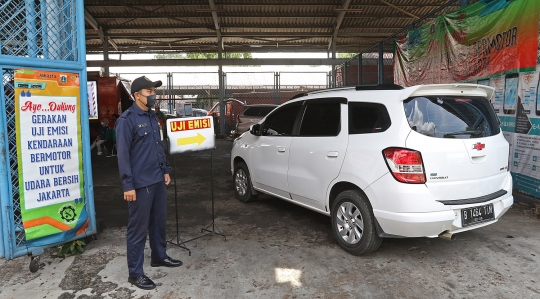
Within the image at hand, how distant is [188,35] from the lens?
18.3 m

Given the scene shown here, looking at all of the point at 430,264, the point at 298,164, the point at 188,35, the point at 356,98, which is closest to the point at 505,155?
the point at 430,264

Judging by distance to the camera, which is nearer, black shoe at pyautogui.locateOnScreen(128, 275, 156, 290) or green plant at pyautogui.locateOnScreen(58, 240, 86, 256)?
black shoe at pyautogui.locateOnScreen(128, 275, 156, 290)

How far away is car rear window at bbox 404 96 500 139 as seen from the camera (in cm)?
342

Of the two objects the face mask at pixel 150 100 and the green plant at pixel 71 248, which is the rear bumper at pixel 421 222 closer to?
the face mask at pixel 150 100

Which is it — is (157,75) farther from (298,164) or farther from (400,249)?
(400,249)

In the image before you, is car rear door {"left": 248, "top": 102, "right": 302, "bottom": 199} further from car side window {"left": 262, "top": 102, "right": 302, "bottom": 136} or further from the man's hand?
the man's hand

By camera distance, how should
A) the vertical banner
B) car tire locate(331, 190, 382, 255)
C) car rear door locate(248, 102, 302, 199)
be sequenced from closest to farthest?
the vertical banner < car tire locate(331, 190, 382, 255) < car rear door locate(248, 102, 302, 199)

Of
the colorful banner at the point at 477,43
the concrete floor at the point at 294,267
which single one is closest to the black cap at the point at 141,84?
the concrete floor at the point at 294,267

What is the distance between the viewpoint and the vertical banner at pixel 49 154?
3543mm

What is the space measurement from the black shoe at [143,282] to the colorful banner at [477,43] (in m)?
5.76

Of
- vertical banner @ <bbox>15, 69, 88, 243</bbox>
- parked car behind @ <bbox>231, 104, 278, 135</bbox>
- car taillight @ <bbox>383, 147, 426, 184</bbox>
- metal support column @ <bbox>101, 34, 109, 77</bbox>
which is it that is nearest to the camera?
car taillight @ <bbox>383, 147, 426, 184</bbox>

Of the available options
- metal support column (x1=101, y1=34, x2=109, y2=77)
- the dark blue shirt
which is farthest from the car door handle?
metal support column (x1=101, y1=34, x2=109, y2=77)

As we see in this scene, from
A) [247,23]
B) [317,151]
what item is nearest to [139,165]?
[317,151]

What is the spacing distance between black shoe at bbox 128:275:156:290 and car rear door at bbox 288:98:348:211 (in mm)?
2056
